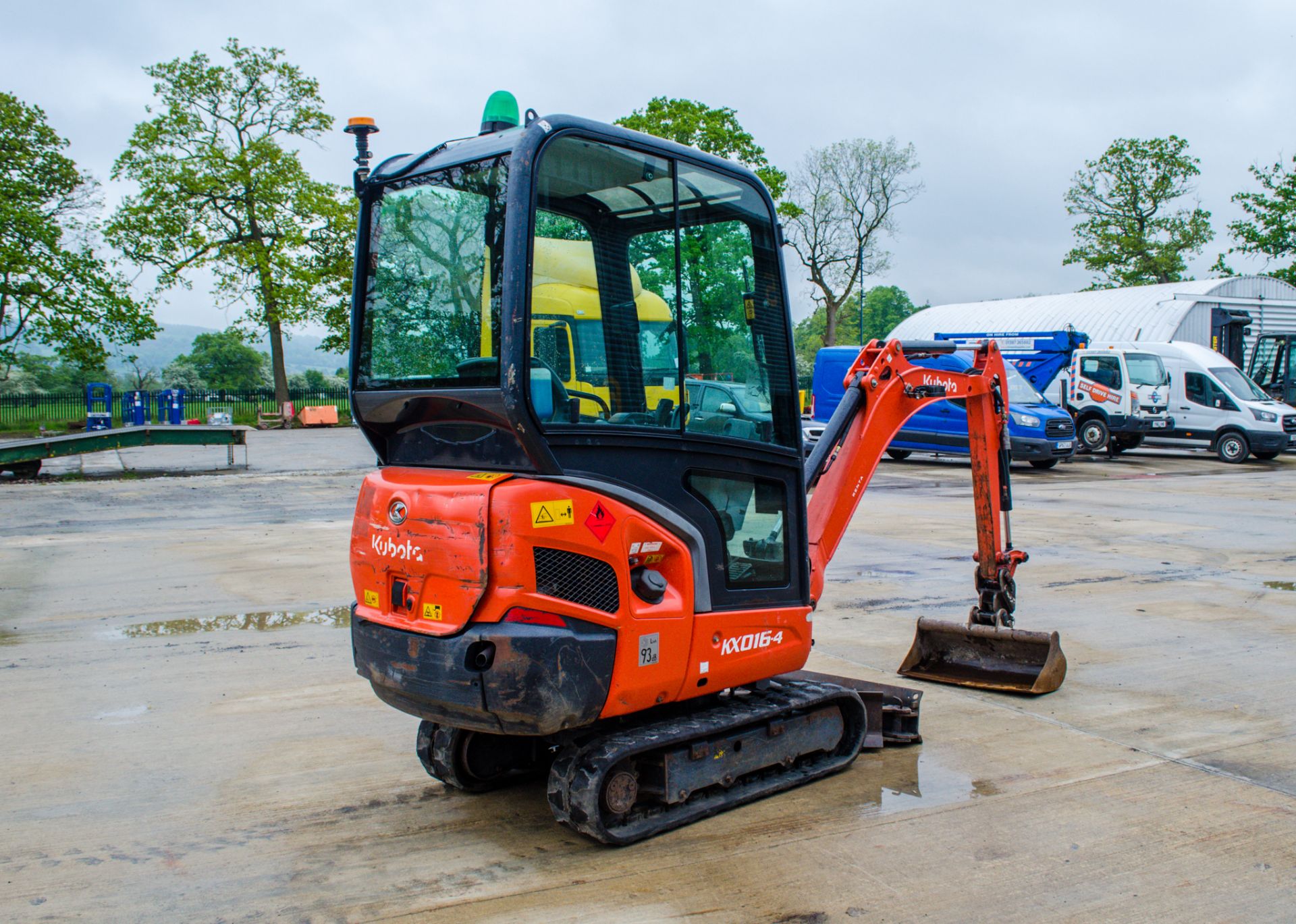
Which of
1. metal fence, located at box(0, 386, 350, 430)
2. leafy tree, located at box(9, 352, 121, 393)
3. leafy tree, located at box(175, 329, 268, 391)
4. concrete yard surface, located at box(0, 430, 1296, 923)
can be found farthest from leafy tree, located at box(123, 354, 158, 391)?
concrete yard surface, located at box(0, 430, 1296, 923)

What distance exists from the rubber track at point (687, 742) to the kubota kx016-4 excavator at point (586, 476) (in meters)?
0.01

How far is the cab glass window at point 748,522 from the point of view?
4.36m

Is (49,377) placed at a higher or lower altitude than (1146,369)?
higher

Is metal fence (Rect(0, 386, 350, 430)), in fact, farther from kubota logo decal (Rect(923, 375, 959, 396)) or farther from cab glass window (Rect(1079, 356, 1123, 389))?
kubota logo decal (Rect(923, 375, 959, 396))

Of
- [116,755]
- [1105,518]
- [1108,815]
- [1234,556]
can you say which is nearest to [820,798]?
[1108,815]

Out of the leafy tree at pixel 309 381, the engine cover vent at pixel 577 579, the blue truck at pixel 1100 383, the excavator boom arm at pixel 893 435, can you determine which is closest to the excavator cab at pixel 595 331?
the engine cover vent at pixel 577 579

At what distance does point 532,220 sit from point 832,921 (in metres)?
2.66

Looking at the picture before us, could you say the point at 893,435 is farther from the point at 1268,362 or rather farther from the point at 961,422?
the point at 1268,362

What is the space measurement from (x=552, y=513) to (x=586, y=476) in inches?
9.3

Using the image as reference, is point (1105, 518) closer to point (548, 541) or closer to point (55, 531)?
point (548, 541)

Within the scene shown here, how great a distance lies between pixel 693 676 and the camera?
4219 millimetres

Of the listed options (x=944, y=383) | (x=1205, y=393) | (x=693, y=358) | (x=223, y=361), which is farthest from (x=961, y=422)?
(x=223, y=361)

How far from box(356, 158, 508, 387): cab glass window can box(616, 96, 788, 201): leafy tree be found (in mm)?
39077

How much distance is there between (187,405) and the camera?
44469 millimetres
